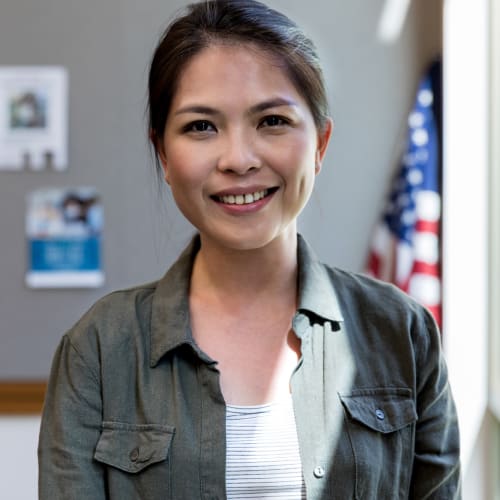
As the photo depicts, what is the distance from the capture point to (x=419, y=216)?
270cm

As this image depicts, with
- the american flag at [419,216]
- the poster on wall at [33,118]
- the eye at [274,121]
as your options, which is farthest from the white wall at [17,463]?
the eye at [274,121]

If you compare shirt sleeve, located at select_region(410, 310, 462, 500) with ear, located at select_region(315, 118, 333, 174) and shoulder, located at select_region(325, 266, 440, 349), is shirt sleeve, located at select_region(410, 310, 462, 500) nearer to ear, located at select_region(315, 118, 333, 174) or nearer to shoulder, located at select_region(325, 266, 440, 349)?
shoulder, located at select_region(325, 266, 440, 349)

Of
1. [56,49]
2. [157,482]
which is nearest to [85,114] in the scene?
[56,49]

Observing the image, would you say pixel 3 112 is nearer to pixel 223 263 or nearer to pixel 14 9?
pixel 14 9

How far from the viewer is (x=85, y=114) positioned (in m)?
2.72

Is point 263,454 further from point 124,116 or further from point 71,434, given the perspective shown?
point 124,116

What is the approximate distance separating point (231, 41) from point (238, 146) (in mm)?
154

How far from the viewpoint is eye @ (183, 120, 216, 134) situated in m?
1.05

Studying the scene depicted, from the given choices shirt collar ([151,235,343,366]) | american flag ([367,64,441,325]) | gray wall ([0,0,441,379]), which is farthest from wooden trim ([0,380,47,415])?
shirt collar ([151,235,343,366])

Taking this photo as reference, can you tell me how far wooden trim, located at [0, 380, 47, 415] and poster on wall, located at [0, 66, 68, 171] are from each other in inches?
27.4

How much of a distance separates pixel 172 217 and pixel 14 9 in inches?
33.0

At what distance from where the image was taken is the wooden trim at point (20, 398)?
105 inches

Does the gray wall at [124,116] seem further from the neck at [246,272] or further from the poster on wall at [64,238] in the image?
the neck at [246,272]

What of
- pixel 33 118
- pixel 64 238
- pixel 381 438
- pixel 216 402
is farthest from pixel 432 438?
pixel 33 118
